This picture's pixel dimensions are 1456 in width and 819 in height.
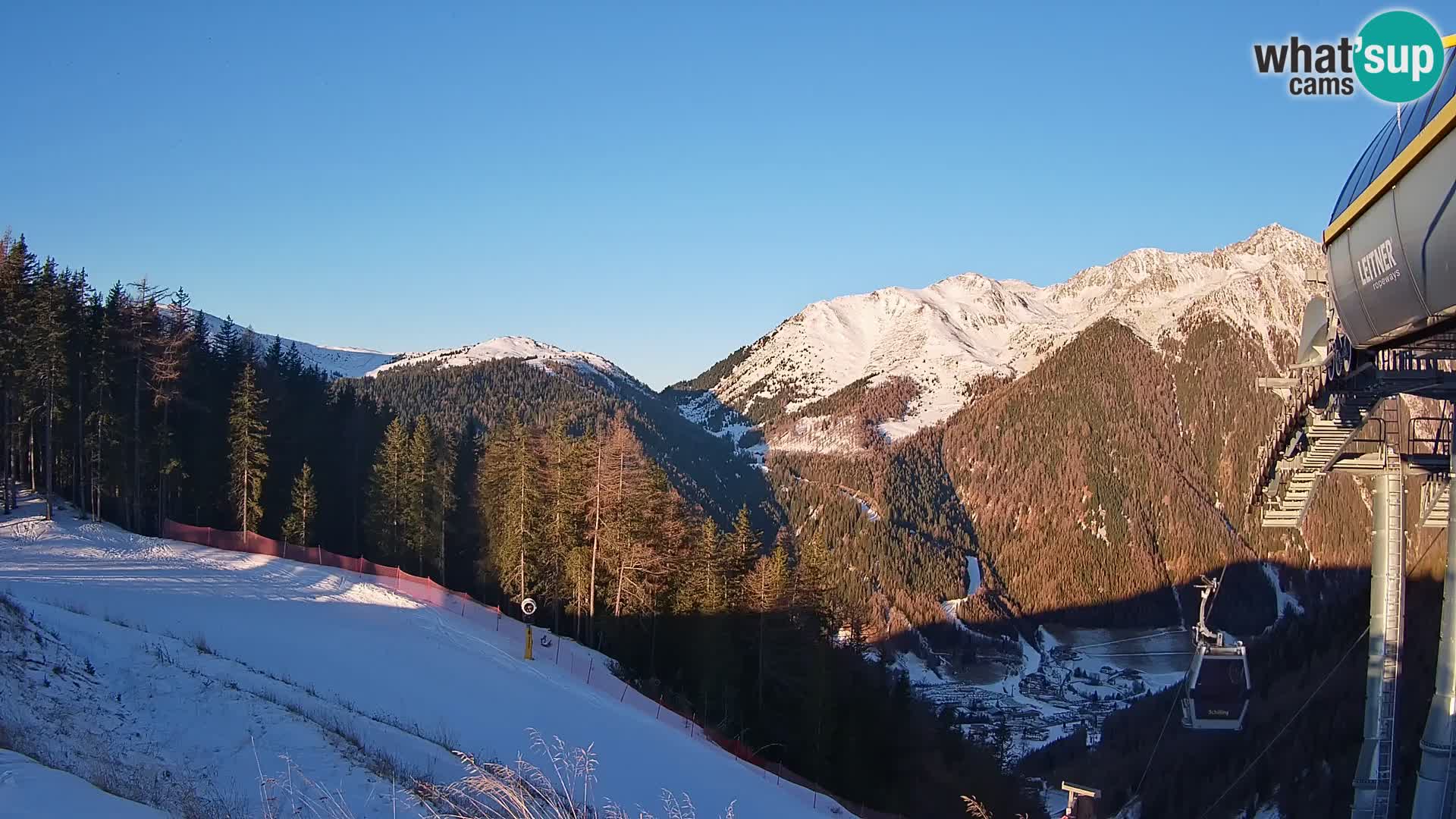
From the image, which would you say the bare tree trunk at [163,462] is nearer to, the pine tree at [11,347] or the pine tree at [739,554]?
the pine tree at [11,347]

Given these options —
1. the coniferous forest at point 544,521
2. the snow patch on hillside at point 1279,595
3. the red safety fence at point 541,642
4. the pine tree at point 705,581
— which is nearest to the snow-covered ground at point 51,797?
the red safety fence at point 541,642

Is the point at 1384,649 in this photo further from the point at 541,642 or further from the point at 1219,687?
the point at 541,642

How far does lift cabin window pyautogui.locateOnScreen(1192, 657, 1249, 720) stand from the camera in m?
18.7

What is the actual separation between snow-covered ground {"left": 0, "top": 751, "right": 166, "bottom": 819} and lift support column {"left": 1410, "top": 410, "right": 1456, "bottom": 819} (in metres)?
14.3

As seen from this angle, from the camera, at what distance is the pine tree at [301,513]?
147ft

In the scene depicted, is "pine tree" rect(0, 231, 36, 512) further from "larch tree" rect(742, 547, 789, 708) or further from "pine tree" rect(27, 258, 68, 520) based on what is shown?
"larch tree" rect(742, 547, 789, 708)

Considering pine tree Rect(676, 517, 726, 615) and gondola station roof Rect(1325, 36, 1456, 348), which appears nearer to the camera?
gondola station roof Rect(1325, 36, 1456, 348)

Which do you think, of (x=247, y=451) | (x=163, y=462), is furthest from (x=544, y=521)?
(x=163, y=462)

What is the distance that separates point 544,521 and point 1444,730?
34267mm

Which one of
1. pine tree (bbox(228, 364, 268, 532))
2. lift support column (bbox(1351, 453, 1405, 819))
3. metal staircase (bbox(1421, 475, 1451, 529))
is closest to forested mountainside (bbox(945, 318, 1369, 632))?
metal staircase (bbox(1421, 475, 1451, 529))

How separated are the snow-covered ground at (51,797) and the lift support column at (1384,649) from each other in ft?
54.1

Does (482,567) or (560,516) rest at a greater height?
(560,516)

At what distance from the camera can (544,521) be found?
42.3m

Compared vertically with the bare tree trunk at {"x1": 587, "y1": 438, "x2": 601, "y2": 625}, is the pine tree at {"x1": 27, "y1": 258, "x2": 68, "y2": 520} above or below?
above
